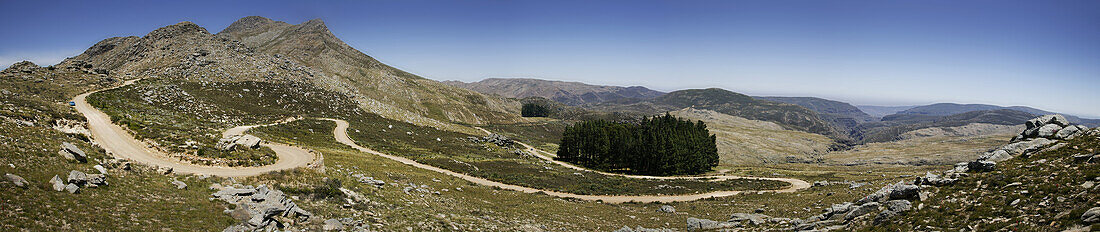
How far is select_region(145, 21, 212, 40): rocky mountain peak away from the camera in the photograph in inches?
4865

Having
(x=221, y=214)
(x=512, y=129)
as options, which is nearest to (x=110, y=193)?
(x=221, y=214)

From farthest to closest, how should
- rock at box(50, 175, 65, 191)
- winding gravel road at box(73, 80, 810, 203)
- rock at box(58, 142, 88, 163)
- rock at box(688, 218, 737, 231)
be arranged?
rock at box(688, 218, 737, 231)
winding gravel road at box(73, 80, 810, 203)
rock at box(58, 142, 88, 163)
rock at box(50, 175, 65, 191)

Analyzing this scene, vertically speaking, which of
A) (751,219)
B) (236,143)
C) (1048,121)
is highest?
(1048,121)

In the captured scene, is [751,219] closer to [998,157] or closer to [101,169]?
[998,157]

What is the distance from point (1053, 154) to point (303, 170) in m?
46.7

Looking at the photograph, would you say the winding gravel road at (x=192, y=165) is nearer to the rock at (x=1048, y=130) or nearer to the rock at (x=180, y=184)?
the rock at (x=180, y=184)

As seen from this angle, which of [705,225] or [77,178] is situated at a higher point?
[77,178]

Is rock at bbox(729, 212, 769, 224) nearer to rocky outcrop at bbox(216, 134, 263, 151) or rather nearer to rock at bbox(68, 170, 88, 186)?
rock at bbox(68, 170, 88, 186)

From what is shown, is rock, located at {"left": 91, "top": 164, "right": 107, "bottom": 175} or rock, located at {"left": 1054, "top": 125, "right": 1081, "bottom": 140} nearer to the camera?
rock, located at {"left": 91, "top": 164, "right": 107, "bottom": 175}

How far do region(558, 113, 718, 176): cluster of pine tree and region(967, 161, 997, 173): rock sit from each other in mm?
56950

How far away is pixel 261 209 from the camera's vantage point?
60.1ft

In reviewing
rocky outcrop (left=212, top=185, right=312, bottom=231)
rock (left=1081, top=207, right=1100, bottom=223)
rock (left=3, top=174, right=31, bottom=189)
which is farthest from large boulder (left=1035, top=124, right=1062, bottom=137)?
rock (left=3, top=174, right=31, bottom=189)

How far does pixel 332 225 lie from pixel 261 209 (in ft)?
10.8

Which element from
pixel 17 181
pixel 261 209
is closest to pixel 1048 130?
pixel 261 209
